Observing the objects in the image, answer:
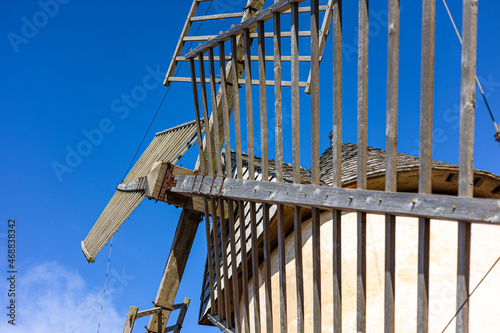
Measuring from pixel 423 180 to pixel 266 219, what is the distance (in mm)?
2180

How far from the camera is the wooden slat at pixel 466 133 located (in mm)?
3486

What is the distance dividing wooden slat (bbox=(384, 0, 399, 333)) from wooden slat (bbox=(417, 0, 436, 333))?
0.24 metres

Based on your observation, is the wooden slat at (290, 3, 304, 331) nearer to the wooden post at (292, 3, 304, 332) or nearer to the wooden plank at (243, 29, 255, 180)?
the wooden post at (292, 3, 304, 332)

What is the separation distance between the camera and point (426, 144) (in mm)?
3809

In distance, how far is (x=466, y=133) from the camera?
11.5 feet

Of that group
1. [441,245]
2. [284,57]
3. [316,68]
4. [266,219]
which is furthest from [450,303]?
[284,57]

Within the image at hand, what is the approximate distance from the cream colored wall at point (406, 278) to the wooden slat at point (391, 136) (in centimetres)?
125

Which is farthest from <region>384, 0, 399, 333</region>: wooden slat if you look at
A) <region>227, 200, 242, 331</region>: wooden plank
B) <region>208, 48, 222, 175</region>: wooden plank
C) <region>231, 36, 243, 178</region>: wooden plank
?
<region>208, 48, 222, 175</region>: wooden plank

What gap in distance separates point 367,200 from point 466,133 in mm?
1000

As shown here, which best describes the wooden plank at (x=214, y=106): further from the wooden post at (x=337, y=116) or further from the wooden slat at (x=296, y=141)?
the wooden post at (x=337, y=116)

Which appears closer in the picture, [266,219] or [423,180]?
[423,180]

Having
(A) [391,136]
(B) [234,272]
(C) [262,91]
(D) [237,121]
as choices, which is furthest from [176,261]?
(A) [391,136]

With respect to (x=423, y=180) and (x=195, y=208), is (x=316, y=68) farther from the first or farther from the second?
(x=195, y=208)

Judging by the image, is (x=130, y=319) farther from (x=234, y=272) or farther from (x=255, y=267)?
(x=255, y=267)
